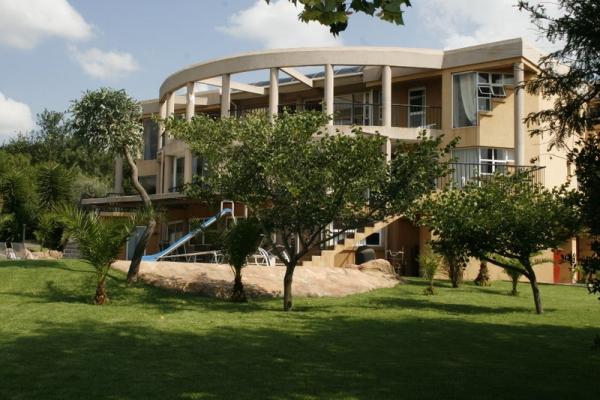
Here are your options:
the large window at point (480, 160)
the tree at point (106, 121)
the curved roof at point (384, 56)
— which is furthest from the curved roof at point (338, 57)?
the tree at point (106, 121)

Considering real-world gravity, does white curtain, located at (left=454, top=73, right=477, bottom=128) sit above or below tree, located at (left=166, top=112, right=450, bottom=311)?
above

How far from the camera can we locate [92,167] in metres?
54.9

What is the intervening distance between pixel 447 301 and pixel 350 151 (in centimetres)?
511

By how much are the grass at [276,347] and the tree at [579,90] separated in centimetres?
177

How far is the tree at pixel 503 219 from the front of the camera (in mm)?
13219

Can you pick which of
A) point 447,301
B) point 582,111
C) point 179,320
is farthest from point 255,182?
point 582,111

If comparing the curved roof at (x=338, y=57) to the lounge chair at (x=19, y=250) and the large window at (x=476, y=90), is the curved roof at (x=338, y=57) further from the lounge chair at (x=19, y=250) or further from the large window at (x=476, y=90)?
the lounge chair at (x=19, y=250)

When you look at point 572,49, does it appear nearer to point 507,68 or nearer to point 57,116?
point 507,68

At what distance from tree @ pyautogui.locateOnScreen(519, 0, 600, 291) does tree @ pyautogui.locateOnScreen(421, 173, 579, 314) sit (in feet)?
16.4

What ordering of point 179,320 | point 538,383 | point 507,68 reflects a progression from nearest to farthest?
point 538,383, point 179,320, point 507,68

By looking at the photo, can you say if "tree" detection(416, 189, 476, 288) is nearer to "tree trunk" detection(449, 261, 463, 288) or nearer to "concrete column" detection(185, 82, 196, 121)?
"tree trunk" detection(449, 261, 463, 288)

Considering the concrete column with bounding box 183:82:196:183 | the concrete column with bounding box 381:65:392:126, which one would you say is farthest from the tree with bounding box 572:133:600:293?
the concrete column with bounding box 183:82:196:183

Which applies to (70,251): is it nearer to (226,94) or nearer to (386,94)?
(226,94)

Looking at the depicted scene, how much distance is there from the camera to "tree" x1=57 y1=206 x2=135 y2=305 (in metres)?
12.7
